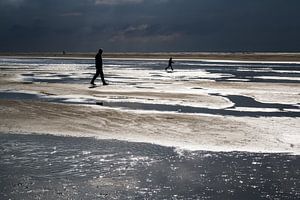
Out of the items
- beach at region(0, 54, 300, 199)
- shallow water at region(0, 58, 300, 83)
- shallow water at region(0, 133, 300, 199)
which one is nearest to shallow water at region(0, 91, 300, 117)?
beach at region(0, 54, 300, 199)

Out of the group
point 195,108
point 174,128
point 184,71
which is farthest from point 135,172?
point 184,71

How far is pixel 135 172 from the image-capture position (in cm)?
871

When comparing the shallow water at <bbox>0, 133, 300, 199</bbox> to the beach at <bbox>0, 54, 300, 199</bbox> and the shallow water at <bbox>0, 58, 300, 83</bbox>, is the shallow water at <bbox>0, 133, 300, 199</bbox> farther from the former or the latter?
the shallow water at <bbox>0, 58, 300, 83</bbox>

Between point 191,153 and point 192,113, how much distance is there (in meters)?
6.42

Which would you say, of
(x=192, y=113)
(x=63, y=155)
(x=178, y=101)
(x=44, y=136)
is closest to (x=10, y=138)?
(x=44, y=136)

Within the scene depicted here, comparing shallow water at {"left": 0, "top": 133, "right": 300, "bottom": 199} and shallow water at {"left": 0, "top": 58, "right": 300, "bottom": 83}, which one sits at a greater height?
shallow water at {"left": 0, "top": 133, "right": 300, "bottom": 199}

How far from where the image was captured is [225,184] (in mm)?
7969

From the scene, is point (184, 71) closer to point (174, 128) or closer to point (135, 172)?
point (174, 128)

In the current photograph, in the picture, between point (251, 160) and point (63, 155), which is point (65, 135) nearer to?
point (63, 155)

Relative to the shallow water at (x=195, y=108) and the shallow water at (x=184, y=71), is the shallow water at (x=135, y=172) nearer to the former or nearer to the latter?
the shallow water at (x=195, y=108)

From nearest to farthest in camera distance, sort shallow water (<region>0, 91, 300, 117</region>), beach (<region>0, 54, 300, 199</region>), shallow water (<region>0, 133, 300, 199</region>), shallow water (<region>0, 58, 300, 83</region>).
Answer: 1. shallow water (<region>0, 133, 300, 199</region>)
2. beach (<region>0, 54, 300, 199</region>)
3. shallow water (<region>0, 91, 300, 117</region>)
4. shallow water (<region>0, 58, 300, 83</region>)

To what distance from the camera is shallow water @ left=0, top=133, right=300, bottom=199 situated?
7.44 m

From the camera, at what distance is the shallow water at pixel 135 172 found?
24.4ft

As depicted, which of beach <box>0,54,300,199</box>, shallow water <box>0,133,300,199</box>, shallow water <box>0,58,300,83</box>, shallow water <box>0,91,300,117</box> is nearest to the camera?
shallow water <box>0,133,300,199</box>
